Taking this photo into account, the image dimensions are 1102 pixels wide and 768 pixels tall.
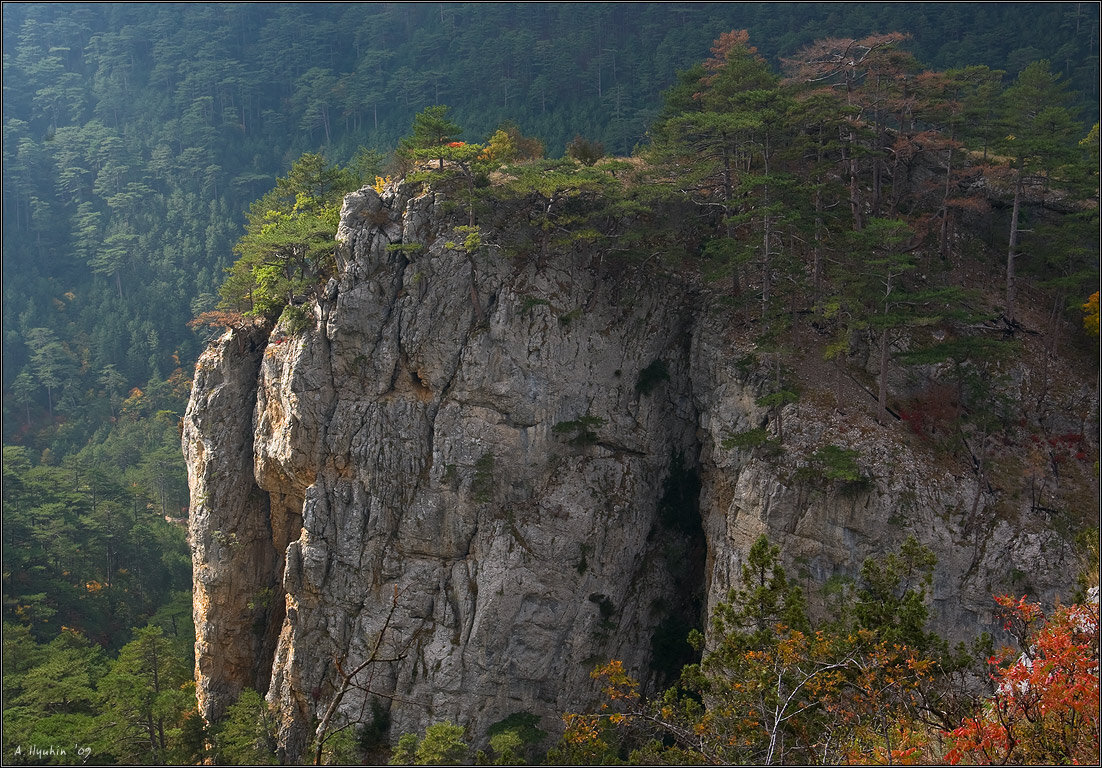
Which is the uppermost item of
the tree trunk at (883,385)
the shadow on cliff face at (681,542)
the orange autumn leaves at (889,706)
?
the tree trunk at (883,385)

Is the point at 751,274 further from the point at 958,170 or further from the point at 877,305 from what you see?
the point at 958,170

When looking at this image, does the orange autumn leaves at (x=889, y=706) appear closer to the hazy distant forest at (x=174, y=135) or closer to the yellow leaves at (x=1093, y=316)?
the yellow leaves at (x=1093, y=316)

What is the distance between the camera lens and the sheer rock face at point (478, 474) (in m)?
27.8

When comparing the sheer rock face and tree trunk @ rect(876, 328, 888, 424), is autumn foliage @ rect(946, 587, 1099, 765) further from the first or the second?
the sheer rock face

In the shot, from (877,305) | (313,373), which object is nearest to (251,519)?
(313,373)

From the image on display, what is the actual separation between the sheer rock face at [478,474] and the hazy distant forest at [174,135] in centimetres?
1419

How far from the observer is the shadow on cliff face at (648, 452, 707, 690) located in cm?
3012

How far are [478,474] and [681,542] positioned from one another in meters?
7.89

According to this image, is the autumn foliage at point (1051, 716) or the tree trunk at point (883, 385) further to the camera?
the tree trunk at point (883, 385)

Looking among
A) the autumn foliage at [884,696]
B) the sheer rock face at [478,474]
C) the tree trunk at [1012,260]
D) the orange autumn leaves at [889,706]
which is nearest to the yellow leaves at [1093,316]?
the tree trunk at [1012,260]

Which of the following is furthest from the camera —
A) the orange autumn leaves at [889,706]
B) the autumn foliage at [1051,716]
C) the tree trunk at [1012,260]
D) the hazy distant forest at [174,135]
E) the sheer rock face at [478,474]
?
the hazy distant forest at [174,135]

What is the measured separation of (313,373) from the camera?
28578 millimetres

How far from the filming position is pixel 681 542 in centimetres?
3061

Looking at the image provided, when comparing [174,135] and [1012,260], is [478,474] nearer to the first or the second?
[1012,260]
